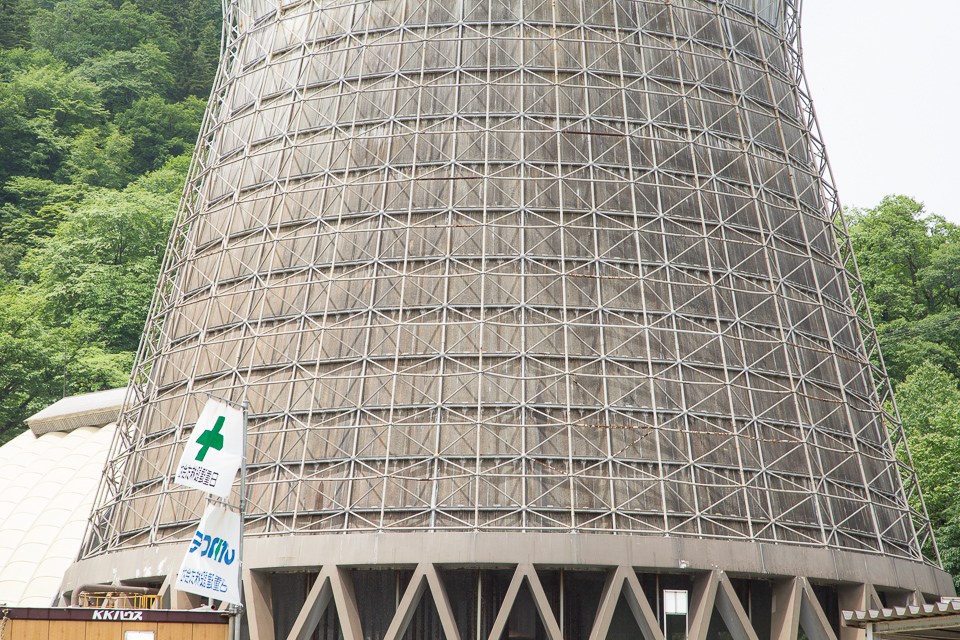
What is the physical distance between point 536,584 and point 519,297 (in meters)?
7.92

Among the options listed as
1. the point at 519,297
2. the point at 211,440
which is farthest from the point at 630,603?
the point at 211,440

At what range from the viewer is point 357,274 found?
30.2m

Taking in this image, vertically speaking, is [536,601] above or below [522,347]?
below

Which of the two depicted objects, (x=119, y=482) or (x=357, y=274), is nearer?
(x=357, y=274)

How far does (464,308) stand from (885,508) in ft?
44.3

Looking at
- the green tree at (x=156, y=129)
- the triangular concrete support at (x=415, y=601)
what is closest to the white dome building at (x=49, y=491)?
the triangular concrete support at (x=415, y=601)

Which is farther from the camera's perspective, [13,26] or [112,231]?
[13,26]

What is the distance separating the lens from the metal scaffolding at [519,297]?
27484 millimetres

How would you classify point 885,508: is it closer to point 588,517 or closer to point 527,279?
point 588,517

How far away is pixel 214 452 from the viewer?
52.5 feet

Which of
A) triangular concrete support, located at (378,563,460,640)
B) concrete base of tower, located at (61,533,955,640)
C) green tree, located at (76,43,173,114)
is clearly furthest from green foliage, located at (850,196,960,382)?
green tree, located at (76,43,173,114)

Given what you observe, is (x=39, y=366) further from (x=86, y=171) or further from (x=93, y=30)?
(x=93, y=30)

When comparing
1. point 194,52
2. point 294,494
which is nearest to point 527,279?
point 294,494

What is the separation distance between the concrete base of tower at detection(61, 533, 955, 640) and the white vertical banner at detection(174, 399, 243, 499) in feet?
33.2
